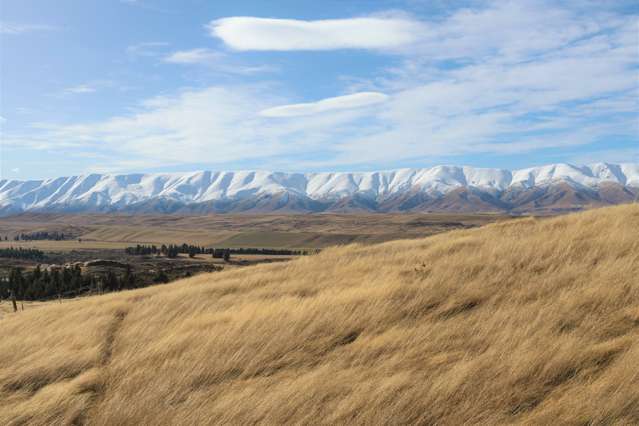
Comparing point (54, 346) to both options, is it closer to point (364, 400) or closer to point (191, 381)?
point (191, 381)

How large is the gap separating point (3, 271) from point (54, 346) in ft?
294

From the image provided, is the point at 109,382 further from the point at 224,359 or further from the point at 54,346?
the point at 54,346

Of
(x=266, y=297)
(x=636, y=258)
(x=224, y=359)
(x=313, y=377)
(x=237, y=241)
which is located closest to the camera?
(x=313, y=377)

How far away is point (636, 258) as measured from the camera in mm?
10125

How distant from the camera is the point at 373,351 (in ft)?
24.5

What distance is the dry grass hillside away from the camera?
19.8 feet

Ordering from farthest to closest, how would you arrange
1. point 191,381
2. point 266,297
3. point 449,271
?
point 266,297 < point 449,271 < point 191,381

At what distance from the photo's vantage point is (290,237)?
188m

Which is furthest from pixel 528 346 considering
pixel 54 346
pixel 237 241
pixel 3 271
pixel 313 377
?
pixel 237 241

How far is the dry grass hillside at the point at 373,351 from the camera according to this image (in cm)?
602

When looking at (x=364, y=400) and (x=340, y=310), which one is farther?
(x=340, y=310)

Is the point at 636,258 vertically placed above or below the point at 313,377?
above

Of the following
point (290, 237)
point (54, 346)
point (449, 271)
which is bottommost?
point (290, 237)

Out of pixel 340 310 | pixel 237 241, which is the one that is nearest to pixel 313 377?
pixel 340 310
